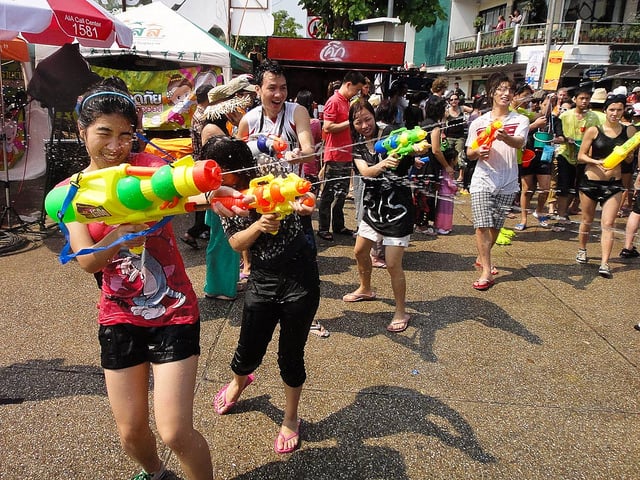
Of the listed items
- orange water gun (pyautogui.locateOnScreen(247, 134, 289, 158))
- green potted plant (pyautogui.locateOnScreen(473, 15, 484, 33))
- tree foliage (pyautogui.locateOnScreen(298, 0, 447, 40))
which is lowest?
orange water gun (pyautogui.locateOnScreen(247, 134, 289, 158))

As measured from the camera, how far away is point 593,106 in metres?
7.24

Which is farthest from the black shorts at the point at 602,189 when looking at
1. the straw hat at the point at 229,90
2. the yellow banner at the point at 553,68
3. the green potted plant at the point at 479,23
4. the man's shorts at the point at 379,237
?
the green potted plant at the point at 479,23

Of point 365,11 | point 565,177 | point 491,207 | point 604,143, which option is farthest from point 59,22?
point 365,11

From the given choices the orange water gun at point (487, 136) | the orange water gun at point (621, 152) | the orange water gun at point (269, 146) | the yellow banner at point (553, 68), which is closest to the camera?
the orange water gun at point (269, 146)

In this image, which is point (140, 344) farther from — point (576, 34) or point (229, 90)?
point (576, 34)

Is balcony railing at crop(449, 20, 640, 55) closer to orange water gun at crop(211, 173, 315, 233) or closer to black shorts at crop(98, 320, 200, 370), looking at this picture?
orange water gun at crop(211, 173, 315, 233)

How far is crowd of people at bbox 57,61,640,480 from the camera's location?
70.8 inches

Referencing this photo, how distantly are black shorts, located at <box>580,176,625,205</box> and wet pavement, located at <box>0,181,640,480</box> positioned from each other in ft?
3.29

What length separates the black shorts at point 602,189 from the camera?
16.8ft

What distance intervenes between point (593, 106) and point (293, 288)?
6991 millimetres

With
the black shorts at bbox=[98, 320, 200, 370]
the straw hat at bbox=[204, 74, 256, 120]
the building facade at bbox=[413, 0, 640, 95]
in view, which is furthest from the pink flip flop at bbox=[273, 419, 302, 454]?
the building facade at bbox=[413, 0, 640, 95]

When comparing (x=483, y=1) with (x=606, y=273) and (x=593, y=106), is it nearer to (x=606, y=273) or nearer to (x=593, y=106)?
(x=593, y=106)

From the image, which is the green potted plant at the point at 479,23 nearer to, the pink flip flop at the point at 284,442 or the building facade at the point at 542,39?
the building facade at the point at 542,39

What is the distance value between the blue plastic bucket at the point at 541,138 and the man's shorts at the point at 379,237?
4.17 m
